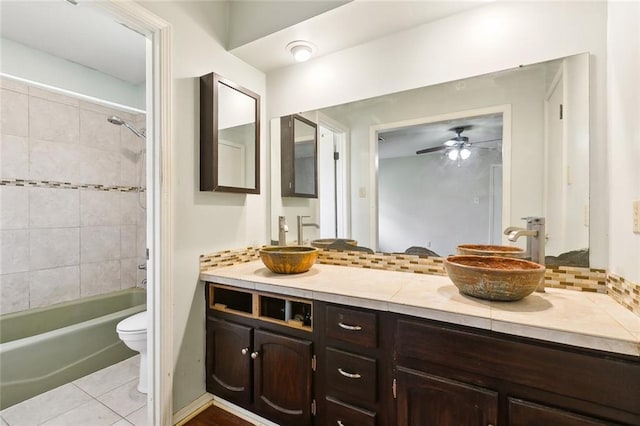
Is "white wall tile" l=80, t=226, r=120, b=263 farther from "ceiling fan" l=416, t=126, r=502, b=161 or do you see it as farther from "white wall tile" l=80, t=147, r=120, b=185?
"ceiling fan" l=416, t=126, r=502, b=161

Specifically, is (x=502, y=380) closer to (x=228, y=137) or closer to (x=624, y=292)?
(x=624, y=292)

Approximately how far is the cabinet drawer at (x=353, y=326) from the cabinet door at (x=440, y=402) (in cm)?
17

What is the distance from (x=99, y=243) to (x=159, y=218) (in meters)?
1.82

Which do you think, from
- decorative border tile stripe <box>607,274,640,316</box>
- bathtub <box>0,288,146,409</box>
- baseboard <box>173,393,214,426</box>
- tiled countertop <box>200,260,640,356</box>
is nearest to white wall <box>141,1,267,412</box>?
baseboard <box>173,393,214,426</box>

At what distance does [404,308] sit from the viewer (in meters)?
1.14

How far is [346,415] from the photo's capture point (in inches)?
49.8

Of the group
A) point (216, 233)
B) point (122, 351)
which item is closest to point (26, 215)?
point (122, 351)

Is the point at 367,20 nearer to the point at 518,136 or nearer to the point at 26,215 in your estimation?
the point at 518,136

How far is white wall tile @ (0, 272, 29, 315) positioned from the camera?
7.17 ft

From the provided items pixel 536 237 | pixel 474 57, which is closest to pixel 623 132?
pixel 536 237

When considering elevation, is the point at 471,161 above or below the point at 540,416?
above

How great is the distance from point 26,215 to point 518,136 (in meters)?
3.57

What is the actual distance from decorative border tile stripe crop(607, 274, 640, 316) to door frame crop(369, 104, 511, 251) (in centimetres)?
43

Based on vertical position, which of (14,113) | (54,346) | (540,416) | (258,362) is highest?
(14,113)
